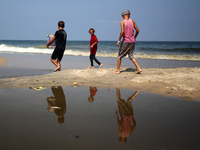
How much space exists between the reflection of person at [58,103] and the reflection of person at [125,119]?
0.78 metres

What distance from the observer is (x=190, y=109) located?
3.12 meters

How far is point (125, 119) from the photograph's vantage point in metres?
2.68

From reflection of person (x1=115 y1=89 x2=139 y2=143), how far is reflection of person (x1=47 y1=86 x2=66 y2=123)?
2.55 feet

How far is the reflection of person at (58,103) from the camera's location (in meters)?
2.84

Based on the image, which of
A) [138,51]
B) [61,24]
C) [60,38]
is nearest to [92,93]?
[60,38]

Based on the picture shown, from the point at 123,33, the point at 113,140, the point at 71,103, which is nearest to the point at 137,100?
the point at 71,103

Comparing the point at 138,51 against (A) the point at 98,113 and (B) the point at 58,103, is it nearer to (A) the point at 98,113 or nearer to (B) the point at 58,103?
(B) the point at 58,103

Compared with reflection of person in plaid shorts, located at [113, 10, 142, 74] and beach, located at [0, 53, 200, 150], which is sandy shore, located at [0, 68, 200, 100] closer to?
beach, located at [0, 53, 200, 150]

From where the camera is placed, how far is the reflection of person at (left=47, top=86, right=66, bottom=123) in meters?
2.84

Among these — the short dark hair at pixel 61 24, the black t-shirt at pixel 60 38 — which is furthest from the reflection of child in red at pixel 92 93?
the short dark hair at pixel 61 24

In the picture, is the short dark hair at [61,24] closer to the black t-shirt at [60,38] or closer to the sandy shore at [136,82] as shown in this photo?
the black t-shirt at [60,38]

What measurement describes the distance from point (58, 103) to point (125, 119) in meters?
1.22

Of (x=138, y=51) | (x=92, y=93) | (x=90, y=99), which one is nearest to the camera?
(x=90, y=99)

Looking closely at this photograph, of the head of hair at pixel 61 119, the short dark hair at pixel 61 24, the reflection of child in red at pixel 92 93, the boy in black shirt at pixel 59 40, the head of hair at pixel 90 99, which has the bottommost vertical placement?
the reflection of child in red at pixel 92 93
